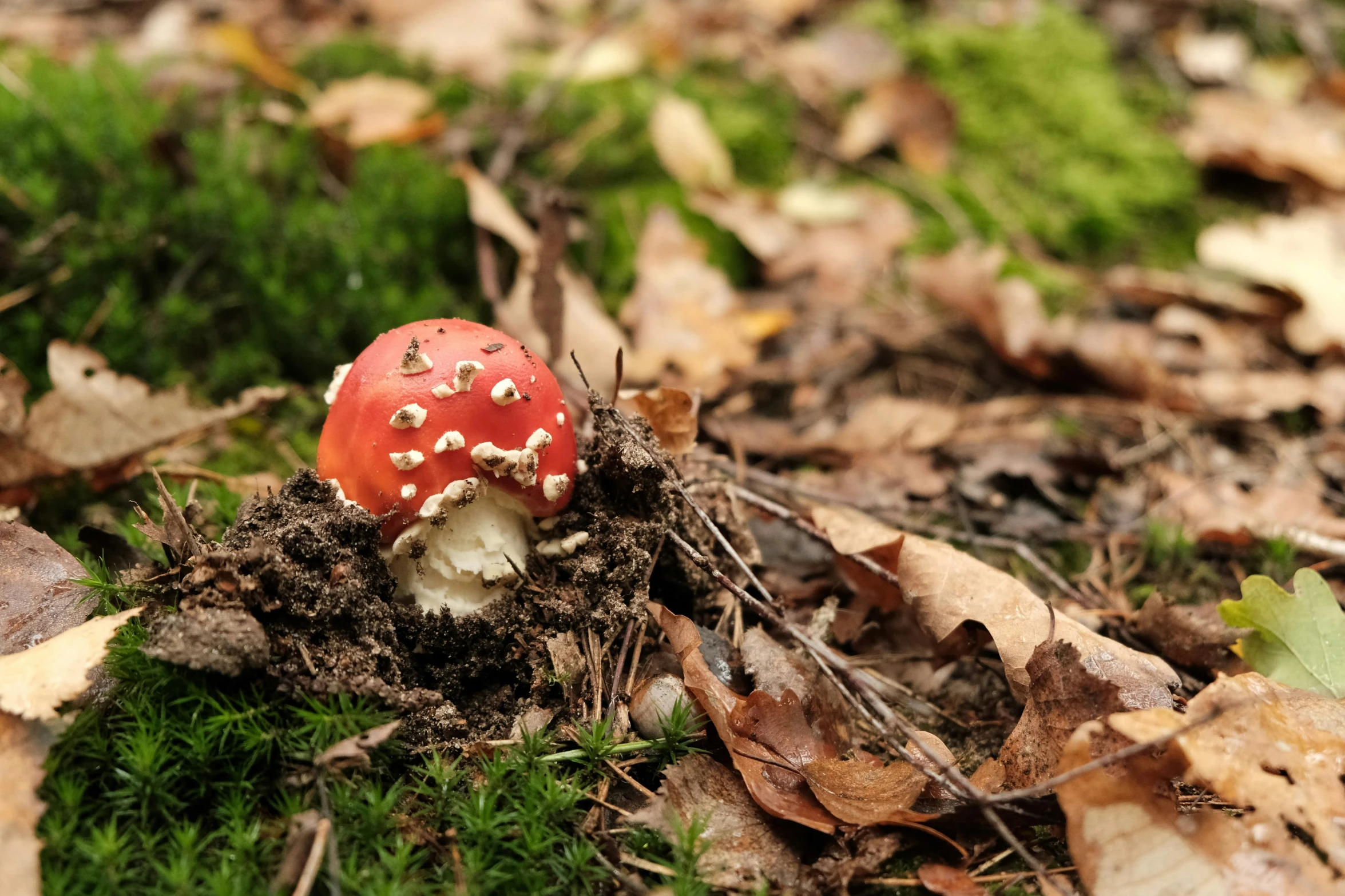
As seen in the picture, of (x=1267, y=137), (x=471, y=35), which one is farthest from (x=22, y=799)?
(x=1267, y=137)

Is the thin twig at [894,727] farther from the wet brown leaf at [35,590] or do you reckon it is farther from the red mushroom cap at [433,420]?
the wet brown leaf at [35,590]

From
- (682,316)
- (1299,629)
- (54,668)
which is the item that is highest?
(54,668)

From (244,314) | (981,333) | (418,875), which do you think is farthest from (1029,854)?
(244,314)

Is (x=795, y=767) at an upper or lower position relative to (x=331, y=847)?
lower

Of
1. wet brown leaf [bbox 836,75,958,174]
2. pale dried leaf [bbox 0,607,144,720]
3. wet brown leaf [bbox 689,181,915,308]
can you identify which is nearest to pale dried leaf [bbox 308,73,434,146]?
wet brown leaf [bbox 689,181,915,308]

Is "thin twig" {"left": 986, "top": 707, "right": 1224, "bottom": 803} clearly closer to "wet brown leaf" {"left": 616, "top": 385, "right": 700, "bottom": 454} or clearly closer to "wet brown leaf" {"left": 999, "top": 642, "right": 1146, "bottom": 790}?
"wet brown leaf" {"left": 999, "top": 642, "right": 1146, "bottom": 790}

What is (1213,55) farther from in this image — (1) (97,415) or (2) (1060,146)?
(1) (97,415)

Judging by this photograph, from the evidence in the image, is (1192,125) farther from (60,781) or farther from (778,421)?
(60,781)
